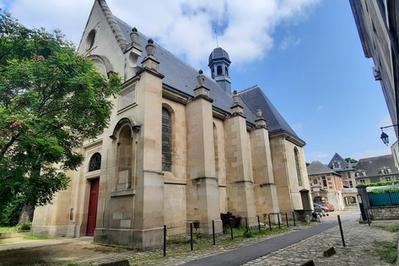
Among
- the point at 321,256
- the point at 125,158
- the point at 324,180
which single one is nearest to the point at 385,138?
the point at 321,256

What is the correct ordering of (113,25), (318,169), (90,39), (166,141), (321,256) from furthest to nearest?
(318,169)
(90,39)
(113,25)
(166,141)
(321,256)

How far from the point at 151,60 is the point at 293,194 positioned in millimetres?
14579

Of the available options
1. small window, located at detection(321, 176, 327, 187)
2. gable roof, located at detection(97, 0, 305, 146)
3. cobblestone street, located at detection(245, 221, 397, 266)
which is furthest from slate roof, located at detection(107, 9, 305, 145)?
small window, located at detection(321, 176, 327, 187)

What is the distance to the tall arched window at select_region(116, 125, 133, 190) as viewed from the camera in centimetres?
→ 1023

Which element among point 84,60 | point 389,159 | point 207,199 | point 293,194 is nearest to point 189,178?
point 207,199

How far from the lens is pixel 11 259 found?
7344 millimetres

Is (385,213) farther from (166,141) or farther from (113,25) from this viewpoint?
(113,25)

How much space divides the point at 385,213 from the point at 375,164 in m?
54.3

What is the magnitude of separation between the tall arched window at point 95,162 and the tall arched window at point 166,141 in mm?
3436

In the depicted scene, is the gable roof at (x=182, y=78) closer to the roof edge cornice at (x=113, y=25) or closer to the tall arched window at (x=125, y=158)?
the roof edge cornice at (x=113, y=25)

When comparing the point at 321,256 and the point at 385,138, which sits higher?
the point at 385,138

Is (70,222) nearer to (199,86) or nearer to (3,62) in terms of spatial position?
(3,62)

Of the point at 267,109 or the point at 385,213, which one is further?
the point at 267,109

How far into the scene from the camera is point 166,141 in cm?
1240
